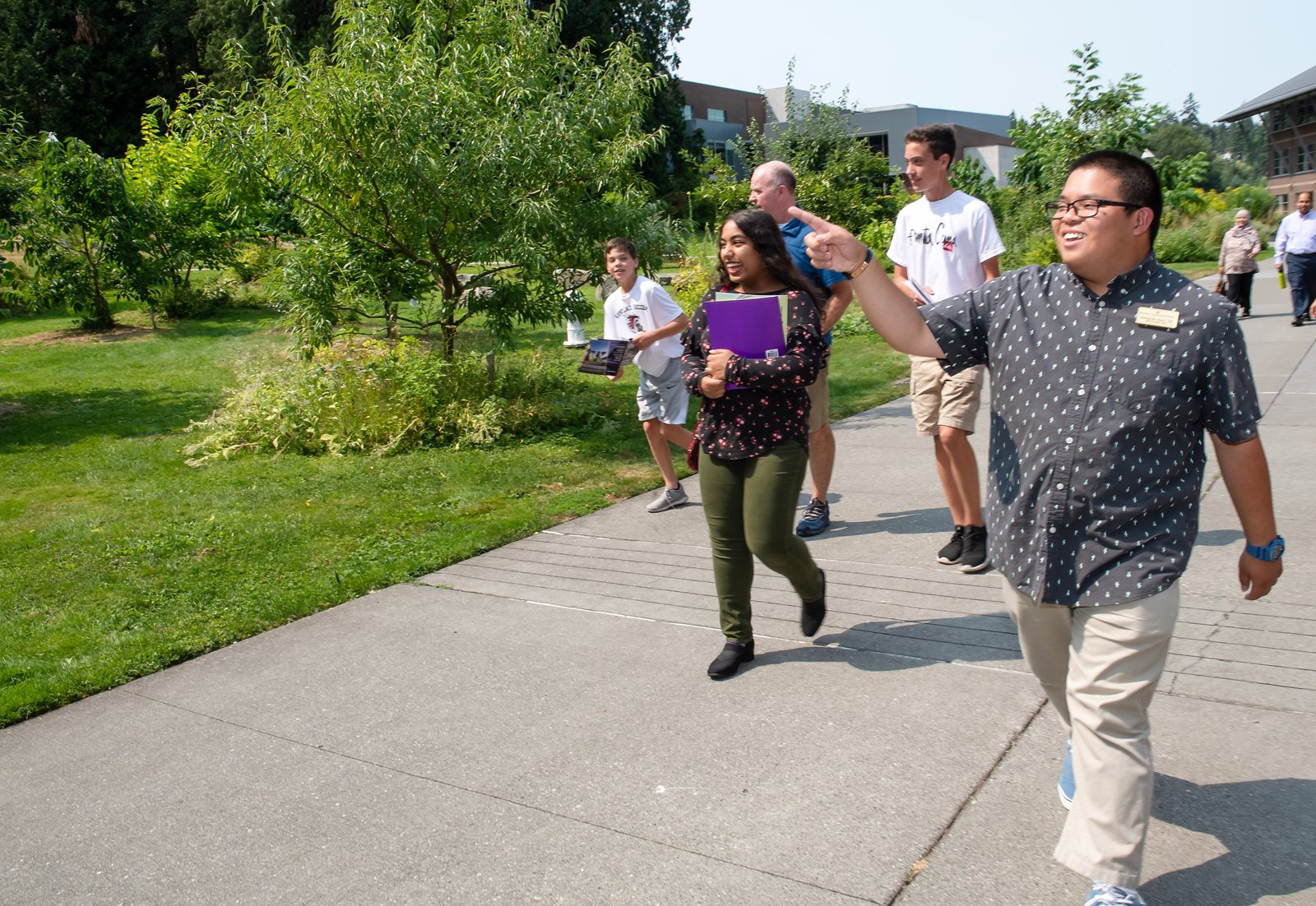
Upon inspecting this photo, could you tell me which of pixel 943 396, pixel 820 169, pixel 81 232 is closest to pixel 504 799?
pixel 943 396

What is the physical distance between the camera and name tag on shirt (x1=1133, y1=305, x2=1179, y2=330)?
2637mm

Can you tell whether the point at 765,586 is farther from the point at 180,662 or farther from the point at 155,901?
the point at 155,901

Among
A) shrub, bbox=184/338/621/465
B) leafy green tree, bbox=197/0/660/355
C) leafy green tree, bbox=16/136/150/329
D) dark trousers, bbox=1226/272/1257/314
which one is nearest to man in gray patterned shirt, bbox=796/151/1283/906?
leafy green tree, bbox=197/0/660/355

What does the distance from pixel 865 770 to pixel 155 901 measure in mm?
2137

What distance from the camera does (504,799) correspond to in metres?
3.59

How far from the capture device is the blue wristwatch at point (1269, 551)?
2.82 m

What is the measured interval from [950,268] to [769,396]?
1718mm

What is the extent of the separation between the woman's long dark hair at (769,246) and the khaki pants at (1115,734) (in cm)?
204

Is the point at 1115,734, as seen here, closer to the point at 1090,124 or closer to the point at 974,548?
the point at 974,548

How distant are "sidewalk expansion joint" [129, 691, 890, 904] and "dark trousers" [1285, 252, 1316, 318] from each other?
14.6 m

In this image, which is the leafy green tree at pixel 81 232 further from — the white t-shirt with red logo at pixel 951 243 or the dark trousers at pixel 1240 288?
the dark trousers at pixel 1240 288

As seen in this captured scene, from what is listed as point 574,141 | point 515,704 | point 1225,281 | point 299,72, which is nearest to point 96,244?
point 299,72

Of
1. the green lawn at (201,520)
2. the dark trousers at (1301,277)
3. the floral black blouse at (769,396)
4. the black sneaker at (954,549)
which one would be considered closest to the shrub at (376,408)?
the green lawn at (201,520)

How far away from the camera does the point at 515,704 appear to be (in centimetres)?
433
